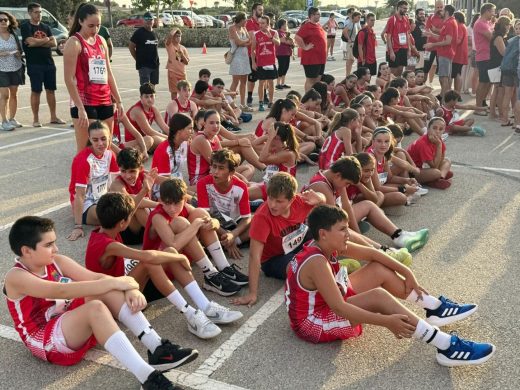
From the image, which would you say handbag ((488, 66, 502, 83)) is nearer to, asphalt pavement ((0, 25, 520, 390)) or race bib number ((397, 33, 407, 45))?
race bib number ((397, 33, 407, 45))

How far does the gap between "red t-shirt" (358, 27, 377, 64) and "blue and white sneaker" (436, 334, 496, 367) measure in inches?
401

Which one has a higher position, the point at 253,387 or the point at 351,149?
the point at 351,149

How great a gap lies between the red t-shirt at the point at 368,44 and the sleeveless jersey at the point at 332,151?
7.01m

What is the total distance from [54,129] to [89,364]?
7.64 meters

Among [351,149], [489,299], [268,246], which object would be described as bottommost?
[489,299]

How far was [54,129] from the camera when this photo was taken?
33.6 ft

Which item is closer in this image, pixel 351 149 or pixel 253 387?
pixel 253 387

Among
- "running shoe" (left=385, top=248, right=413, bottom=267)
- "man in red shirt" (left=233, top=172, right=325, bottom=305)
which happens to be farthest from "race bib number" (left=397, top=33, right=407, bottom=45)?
"man in red shirt" (left=233, top=172, right=325, bottom=305)

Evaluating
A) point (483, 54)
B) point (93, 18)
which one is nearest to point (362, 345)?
point (93, 18)

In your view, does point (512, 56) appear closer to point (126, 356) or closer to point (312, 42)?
point (312, 42)

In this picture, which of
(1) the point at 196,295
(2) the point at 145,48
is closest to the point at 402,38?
(2) the point at 145,48

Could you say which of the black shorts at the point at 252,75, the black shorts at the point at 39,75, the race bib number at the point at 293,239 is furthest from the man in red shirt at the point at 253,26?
the race bib number at the point at 293,239

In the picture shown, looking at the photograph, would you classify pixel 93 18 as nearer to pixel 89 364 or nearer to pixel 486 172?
pixel 89 364

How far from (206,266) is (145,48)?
23.2ft
